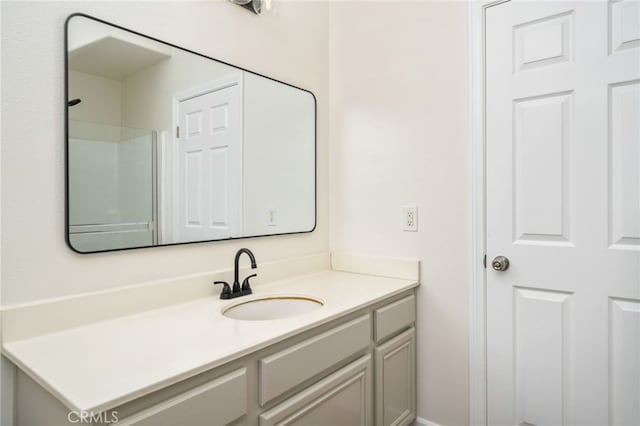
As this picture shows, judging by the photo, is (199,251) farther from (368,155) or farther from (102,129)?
(368,155)

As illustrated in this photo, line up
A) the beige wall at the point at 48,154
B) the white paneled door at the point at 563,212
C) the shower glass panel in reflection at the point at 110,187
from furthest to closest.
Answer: the white paneled door at the point at 563,212
the shower glass panel in reflection at the point at 110,187
the beige wall at the point at 48,154

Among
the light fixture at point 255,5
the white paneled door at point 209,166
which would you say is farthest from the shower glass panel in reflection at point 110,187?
the light fixture at point 255,5

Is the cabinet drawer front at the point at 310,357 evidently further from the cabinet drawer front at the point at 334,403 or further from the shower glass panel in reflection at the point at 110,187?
the shower glass panel in reflection at the point at 110,187

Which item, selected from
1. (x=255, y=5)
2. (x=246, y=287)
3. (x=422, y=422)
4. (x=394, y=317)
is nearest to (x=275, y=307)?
(x=246, y=287)

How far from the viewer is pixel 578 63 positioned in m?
1.50

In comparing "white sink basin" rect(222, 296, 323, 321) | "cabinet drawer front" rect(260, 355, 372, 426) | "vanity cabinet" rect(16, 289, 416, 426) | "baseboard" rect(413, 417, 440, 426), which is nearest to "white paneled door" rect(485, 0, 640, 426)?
"baseboard" rect(413, 417, 440, 426)

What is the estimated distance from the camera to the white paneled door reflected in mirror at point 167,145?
1267 mm

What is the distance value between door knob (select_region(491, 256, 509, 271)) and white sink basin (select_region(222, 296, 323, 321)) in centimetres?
77

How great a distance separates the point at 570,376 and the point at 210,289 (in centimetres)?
149

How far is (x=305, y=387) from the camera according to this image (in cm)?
129

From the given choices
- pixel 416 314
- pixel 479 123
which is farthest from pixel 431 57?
pixel 416 314

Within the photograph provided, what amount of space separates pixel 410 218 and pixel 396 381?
77 centimetres

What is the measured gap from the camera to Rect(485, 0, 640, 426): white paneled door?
1428mm

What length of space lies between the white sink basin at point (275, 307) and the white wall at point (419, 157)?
594 mm
